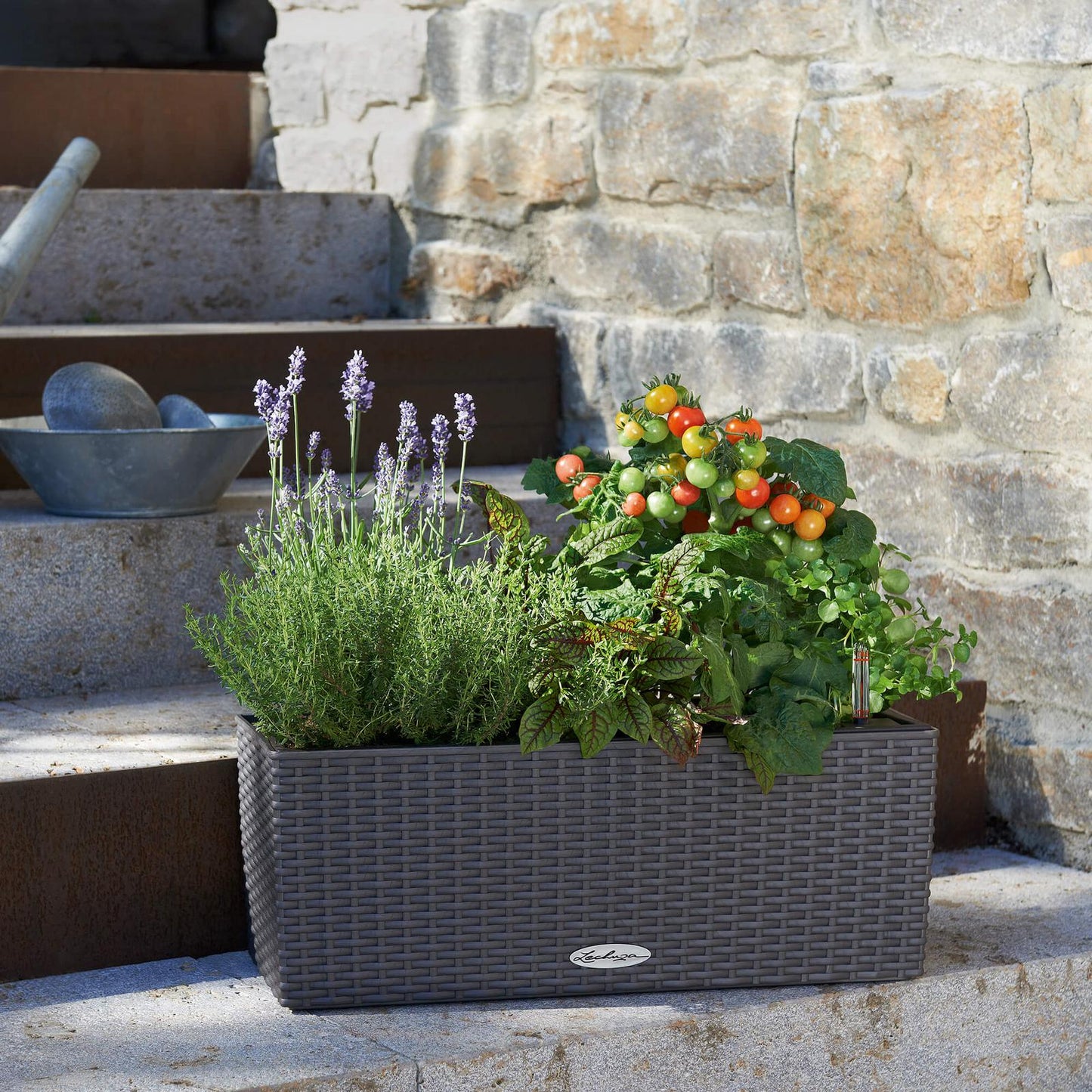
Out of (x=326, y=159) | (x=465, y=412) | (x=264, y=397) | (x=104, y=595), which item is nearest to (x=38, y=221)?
(x=104, y=595)

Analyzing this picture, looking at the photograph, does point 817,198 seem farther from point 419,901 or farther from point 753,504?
point 419,901

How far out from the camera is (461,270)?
3148mm

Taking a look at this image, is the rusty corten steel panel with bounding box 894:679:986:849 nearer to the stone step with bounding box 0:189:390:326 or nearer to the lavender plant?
the lavender plant

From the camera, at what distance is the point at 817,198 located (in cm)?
244

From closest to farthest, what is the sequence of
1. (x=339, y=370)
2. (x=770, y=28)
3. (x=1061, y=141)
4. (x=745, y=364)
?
(x=1061, y=141) → (x=770, y=28) → (x=745, y=364) → (x=339, y=370)

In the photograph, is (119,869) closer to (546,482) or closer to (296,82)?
(546,482)

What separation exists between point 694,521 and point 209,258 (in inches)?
63.1

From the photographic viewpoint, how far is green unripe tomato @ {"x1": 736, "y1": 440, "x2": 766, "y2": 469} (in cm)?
177

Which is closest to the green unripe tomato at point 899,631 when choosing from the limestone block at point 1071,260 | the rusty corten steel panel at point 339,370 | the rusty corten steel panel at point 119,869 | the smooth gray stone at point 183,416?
the limestone block at point 1071,260

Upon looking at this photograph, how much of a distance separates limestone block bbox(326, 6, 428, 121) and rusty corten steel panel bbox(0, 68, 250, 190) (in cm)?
32

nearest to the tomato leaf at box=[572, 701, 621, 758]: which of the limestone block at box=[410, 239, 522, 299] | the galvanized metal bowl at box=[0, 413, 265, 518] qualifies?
the galvanized metal bowl at box=[0, 413, 265, 518]

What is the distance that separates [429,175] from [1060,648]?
165 cm

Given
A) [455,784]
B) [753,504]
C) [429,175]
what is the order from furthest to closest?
1. [429,175]
2. [753,504]
3. [455,784]

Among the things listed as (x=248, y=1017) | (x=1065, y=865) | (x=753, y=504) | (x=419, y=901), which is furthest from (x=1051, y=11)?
(x=248, y=1017)
